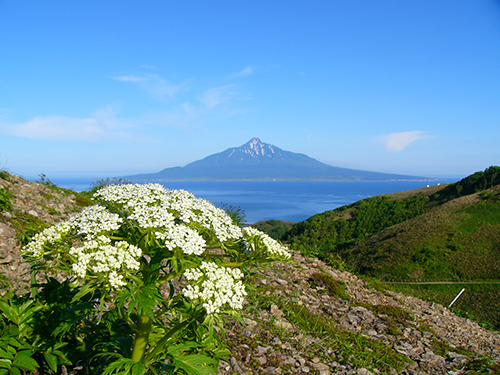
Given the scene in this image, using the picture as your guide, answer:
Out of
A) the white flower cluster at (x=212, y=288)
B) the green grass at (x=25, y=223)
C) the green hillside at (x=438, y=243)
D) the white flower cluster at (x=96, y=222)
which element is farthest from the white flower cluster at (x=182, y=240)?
the green hillside at (x=438, y=243)

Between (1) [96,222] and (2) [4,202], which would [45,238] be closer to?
(1) [96,222]

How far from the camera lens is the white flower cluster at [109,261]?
299 centimetres

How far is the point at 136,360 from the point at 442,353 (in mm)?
7469

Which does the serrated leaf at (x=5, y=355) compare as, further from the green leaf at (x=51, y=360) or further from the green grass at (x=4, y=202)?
the green grass at (x=4, y=202)

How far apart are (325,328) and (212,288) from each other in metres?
5.53

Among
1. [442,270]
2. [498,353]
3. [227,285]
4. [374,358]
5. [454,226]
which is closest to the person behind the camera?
[227,285]

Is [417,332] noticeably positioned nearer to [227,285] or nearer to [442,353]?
[442,353]

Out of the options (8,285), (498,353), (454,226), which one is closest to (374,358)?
(498,353)

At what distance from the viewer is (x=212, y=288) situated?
3162 millimetres

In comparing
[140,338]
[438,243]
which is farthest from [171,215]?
[438,243]

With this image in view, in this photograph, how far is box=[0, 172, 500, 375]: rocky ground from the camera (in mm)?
6094

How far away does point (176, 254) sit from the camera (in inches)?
132

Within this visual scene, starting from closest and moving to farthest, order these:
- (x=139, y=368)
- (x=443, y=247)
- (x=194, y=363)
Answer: (x=139, y=368)
(x=194, y=363)
(x=443, y=247)

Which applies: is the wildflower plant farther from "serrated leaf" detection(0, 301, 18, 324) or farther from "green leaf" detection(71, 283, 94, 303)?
"serrated leaf" detection(0, 301, 18, 324)
